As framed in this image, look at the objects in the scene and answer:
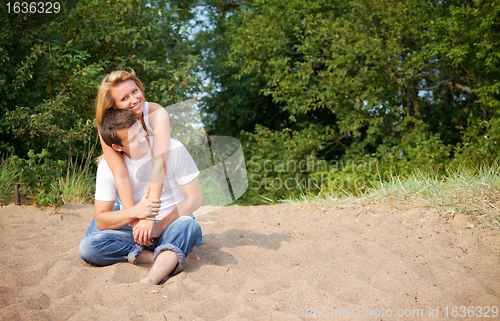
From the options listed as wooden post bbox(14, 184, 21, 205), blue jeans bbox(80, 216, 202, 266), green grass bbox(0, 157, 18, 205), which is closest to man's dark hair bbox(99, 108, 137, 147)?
blue jeans bbox(80, 216, 202, 266)

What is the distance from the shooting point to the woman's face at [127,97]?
2.27 meters

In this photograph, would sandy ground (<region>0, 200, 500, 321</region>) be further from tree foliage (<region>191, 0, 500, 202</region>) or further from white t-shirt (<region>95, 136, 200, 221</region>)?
tree foliage (<region>191, 0, 500, 202</region>)

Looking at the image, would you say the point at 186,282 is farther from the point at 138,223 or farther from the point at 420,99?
the point at 420,99

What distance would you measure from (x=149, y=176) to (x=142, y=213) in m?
0.29

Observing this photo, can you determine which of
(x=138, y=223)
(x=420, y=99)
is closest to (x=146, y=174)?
(x=138, y=223)

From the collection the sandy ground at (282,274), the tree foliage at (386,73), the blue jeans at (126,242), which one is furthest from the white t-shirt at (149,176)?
the tree foliage at (386,73)

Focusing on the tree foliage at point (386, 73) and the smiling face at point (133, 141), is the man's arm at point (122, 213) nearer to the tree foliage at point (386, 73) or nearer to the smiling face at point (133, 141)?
the smiling face at point (133, 141)

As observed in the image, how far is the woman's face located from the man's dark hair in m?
0.08

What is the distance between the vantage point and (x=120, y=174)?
2.18 m

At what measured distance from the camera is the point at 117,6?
19.5 feet

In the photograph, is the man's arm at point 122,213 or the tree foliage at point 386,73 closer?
the man's arm at point 122,213

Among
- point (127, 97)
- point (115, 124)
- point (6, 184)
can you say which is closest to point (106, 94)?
point (127, 97)

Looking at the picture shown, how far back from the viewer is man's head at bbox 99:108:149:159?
214cm

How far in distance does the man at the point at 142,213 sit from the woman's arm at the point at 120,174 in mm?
50
